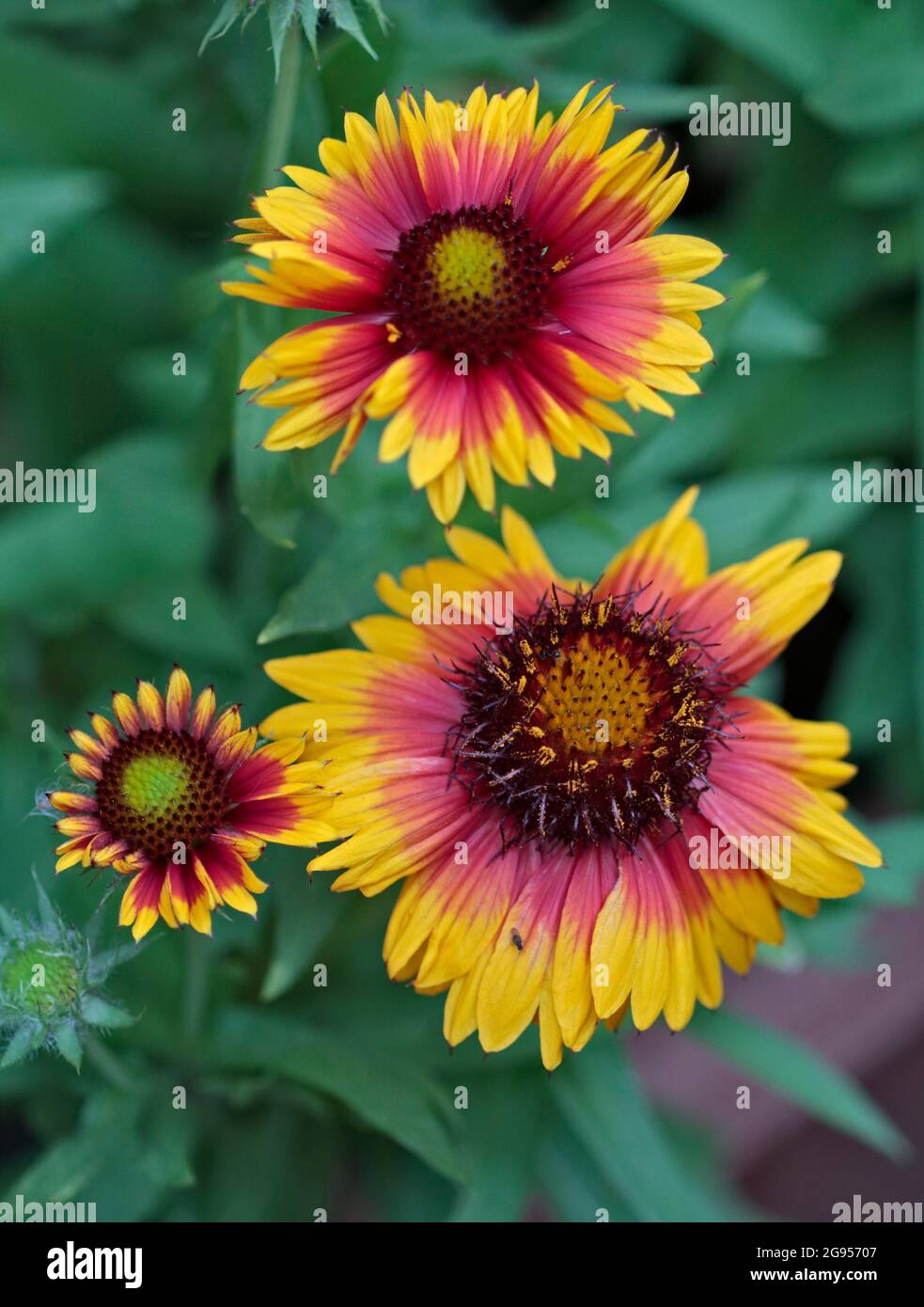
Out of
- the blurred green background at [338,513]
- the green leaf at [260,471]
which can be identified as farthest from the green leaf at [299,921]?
the green leaf at [260,471]

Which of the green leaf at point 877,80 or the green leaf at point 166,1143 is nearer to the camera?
the green leaf at point 166,1143

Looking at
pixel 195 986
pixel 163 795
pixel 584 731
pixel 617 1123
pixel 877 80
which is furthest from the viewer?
pixel 877 80

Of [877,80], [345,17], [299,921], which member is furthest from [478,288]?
[877,80]

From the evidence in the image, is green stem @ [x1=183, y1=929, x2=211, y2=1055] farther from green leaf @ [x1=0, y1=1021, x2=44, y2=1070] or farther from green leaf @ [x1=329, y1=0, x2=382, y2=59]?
green leaf @ [x1=329, y1=0, x2=382, y2=59]

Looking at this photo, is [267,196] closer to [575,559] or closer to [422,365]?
[422,365]

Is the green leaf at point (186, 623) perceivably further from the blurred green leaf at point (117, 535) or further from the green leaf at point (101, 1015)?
the green leaf at point (101, 1015)

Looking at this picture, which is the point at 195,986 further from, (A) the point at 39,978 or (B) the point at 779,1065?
(B) the point at 779,1065
